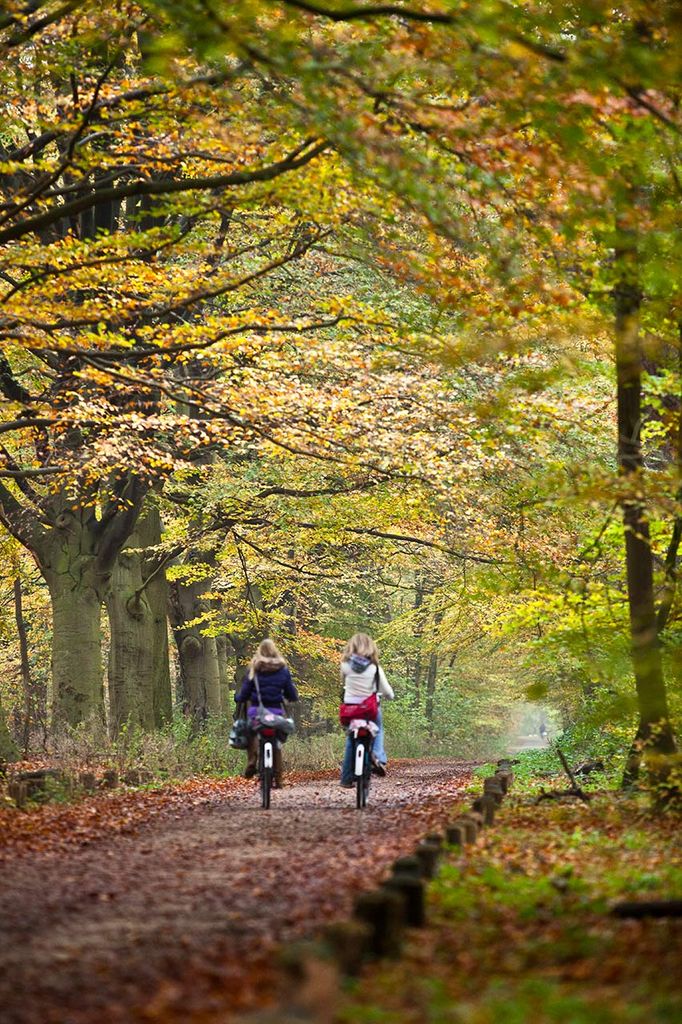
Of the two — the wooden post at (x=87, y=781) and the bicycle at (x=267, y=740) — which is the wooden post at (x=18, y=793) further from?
the bicycle at (x=267, y=740)

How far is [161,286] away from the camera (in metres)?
14.0

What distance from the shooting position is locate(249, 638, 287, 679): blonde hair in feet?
47.3

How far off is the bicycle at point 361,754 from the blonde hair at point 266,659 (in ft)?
4.01

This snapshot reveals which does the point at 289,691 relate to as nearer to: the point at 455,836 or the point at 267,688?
the point at 267,688

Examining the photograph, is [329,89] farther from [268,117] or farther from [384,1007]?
[384,1007]

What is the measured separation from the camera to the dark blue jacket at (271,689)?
14422mm

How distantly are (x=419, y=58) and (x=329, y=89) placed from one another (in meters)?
0.63

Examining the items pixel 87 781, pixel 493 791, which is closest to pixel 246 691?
pixel 87 781

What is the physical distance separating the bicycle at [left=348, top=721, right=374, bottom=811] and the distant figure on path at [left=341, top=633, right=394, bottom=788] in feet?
0.35

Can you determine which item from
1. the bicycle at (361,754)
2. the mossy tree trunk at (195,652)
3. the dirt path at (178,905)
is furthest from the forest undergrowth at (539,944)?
the mossy tree trunk at (195,652)

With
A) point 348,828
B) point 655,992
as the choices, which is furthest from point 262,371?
point 655,992

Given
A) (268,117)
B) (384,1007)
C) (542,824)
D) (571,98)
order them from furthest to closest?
(542,824) → (268,117) → (571,98) → (384,1007)

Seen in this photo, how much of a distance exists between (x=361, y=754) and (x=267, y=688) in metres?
1.46

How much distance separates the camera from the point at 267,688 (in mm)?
14547
